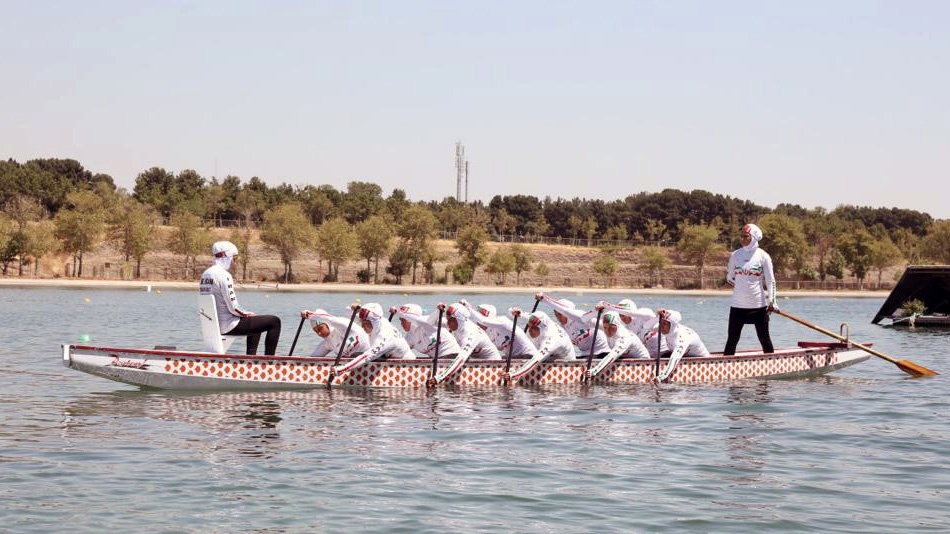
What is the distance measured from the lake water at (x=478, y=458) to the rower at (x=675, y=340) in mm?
684

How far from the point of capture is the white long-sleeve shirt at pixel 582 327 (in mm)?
24688

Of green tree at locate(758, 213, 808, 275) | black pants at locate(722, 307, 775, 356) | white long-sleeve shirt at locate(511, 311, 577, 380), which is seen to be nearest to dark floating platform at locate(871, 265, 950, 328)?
black pants at locate(722, 307, 775, 356)

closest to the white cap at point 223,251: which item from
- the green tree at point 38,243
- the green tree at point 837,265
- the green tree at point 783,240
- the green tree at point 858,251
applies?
the green tree at point 38,243

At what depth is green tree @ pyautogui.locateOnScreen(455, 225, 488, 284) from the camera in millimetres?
118688

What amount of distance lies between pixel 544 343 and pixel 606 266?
103 meters

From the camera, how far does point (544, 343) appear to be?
23891 mm

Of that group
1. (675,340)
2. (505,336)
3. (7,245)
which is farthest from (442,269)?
(505,336)

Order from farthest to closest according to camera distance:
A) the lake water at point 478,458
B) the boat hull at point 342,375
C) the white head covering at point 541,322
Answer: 1. the white head covering at point 541,322
2. the boat hull at point 342,375
3. the lake water at point 478,458

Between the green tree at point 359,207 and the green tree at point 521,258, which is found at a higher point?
the green tree at point 359,207

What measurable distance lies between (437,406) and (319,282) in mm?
91312

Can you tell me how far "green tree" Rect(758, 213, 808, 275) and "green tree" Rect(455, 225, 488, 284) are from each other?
32.0 metres

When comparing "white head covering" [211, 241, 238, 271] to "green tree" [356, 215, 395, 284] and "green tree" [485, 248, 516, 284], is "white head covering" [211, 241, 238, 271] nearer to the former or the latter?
"green tree" [356, 215, 395, 284]

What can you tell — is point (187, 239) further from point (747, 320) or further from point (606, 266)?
point (747, 320)

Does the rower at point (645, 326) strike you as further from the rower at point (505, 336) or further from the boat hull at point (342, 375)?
the rower at point (505, 336)
